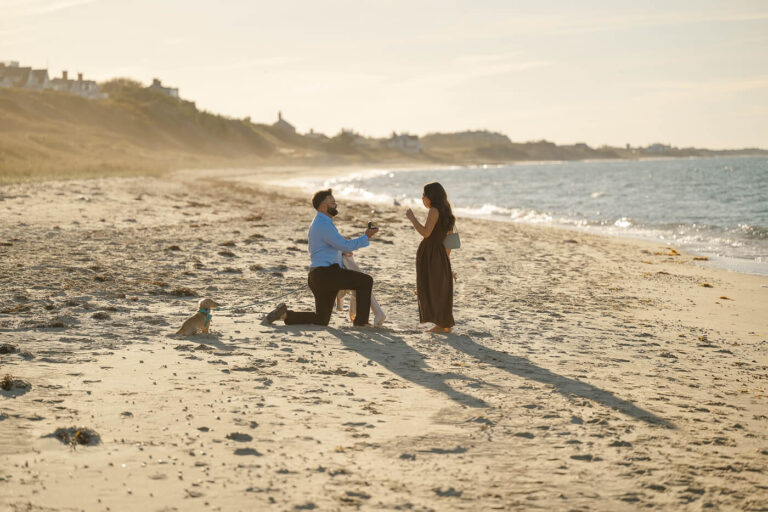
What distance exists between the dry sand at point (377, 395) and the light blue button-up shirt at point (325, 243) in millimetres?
802

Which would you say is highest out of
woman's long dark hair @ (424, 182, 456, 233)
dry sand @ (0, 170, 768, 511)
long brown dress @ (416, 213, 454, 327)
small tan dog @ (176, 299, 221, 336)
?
woman's long dark hair @ (424, 182, 456, 233)

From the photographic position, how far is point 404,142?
6599 inches

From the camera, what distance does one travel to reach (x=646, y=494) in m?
4.25

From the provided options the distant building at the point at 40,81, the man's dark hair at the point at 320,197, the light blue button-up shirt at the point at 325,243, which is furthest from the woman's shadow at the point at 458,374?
the distant building at the point at 40,81

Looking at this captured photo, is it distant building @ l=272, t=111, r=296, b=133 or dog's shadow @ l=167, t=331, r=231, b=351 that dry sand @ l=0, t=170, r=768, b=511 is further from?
distant building @ l=272, t=111, r=296, b=133

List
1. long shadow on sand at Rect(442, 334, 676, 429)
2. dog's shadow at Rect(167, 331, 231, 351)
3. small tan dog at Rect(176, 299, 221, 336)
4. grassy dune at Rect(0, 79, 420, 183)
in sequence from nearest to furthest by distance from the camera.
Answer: long shadow on sand at Rect(442, 334, 676, 429)
dog's shadow at Rect(167, 331, 231, 351)
small tan dog at Rect(176, 299, 221, 336)
grassy dune at Rect(0, 79, 420, 183)

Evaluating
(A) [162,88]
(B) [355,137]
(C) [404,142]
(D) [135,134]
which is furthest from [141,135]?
(C) [404,142]

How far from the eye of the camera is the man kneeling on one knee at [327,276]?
8.46 meters

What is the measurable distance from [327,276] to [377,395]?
2741mm

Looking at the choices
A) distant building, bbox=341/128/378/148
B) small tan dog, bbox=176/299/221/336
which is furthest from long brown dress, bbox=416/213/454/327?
distant building, bbox=341/128/378/148

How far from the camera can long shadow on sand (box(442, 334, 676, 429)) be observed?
18.5 ft

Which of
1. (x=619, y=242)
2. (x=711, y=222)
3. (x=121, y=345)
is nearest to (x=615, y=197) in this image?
(x=711, y=222)

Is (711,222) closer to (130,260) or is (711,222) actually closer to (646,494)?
(130,260)

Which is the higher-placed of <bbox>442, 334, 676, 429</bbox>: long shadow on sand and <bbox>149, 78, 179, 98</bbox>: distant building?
<bbox>149, 78, 179, 98</bbox>: distant building
